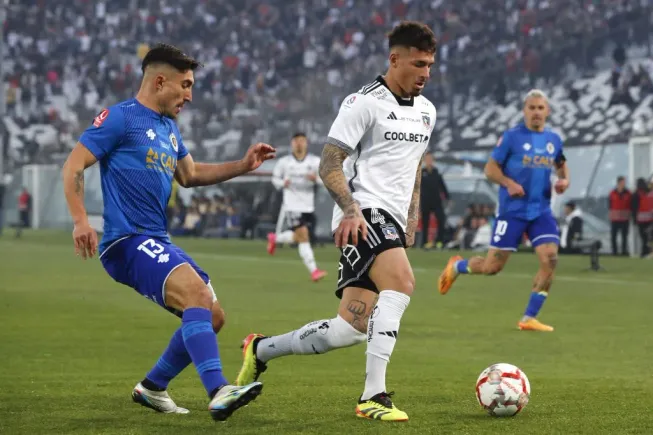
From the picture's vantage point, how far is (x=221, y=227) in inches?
1422

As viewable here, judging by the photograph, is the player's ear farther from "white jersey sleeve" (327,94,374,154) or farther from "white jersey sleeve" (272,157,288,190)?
"white jersey sleeve" (272,157,288,190)

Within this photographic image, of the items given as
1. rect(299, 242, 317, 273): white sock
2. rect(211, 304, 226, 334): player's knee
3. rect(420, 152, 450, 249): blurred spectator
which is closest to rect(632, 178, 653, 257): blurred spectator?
rect(420, 152, 450, 249): blurred spectator

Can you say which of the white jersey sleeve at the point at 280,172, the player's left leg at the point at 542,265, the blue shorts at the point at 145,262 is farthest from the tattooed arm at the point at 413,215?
the white jersey sleeve at the point at 280,172

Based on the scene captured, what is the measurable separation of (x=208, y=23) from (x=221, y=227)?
1585cm

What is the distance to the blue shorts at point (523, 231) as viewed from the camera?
11820mm

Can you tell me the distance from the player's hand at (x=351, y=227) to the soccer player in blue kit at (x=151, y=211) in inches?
28.2

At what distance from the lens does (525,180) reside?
12094 millimetres

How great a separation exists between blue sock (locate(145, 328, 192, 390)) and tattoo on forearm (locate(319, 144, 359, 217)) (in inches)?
43.4

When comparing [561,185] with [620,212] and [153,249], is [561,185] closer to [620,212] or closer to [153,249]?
[153,249]

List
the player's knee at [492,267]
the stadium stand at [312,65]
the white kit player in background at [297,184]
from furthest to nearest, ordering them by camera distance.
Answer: the stadium stand at [312,65], the white kit player in background at [297,184], the player's knee at [492,267]

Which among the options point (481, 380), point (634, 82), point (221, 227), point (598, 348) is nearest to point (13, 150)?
point (221, 227)

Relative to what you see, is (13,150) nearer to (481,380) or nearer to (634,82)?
(634,82)

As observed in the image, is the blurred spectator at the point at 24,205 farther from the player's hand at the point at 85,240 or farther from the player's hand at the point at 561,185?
the player's hand at the point at 85,240

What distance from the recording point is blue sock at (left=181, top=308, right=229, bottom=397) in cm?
571
